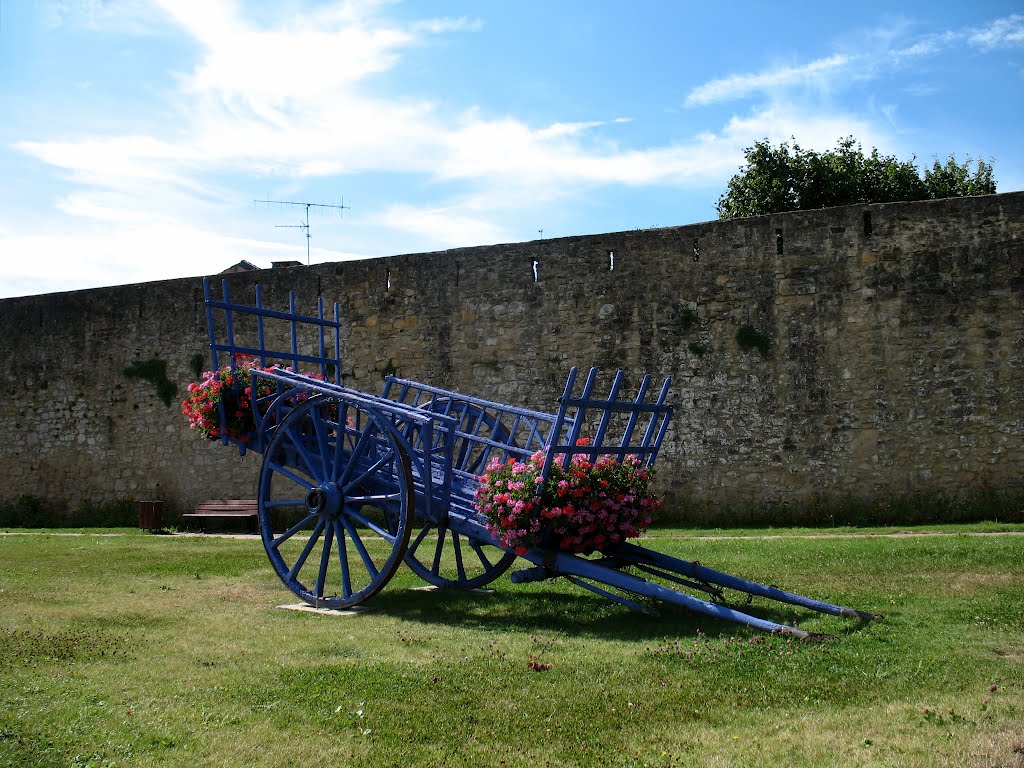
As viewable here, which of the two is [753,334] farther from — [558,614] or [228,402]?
[228,402]

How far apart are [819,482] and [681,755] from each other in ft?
30.8

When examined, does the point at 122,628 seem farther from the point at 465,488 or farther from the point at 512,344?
the point at 512,344

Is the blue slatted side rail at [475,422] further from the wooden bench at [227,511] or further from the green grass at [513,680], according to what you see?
the wooden bench at [227,511]

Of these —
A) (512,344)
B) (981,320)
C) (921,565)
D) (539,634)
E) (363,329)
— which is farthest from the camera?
(363,329)

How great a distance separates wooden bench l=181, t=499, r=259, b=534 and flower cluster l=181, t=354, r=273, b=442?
22.6 feet

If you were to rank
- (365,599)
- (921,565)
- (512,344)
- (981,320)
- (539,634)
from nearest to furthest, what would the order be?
(539,634)
(365,599)
(921,565)
(981,320)
(512,344)

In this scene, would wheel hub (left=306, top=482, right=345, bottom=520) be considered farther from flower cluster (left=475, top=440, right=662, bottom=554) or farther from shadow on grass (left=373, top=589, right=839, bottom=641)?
flower cluster (left=475, top=440, right=662, bottom=554)

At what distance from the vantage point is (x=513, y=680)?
4.75m

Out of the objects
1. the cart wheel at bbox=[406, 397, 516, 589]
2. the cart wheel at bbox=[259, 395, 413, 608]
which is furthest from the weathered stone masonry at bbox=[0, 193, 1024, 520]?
the cart wheel at bbox=[259, 395, 413, 608]

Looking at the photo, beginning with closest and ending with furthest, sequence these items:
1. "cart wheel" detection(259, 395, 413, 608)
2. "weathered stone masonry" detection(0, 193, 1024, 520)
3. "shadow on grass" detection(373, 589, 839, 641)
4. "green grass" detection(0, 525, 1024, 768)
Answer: "green grass" detection(0, 525, 1024, 768)
"shadow on grass" detection(373, 589, 839, 641)
"cart wheel" detection(259, 395, 413, 608)
"weathered stone masonry" detection(0, 193, 1024, 520)

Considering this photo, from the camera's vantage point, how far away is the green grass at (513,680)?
12.2 ft

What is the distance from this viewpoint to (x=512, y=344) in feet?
47.0

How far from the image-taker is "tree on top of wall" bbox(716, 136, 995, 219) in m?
23.3

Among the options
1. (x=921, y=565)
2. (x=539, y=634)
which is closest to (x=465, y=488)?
(x=539, y=634)
